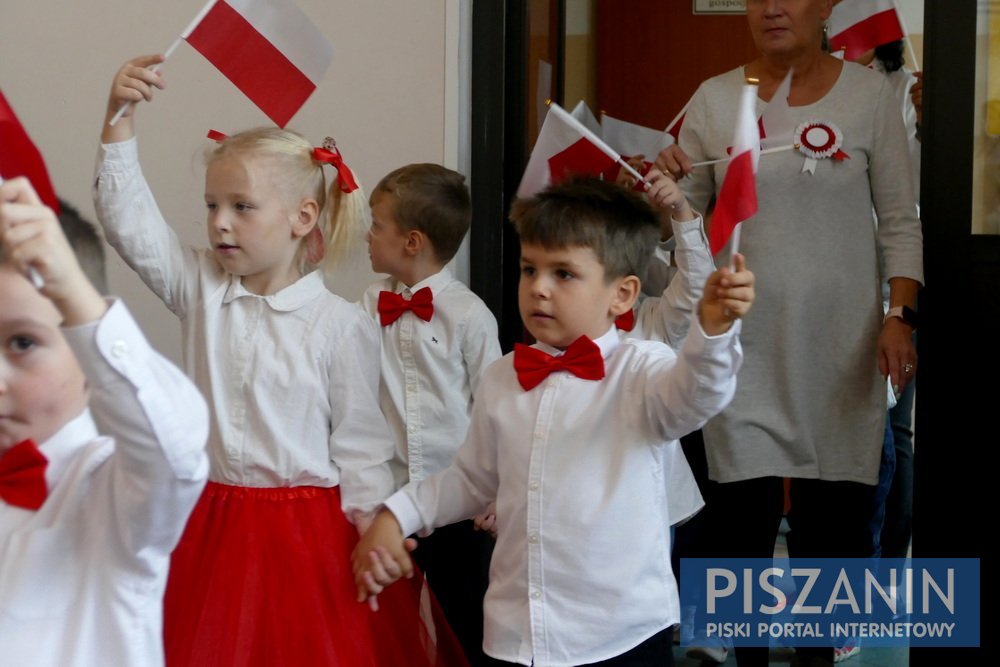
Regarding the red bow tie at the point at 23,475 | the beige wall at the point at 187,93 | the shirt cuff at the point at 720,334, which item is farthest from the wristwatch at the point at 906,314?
the red bow tie at the point at 23,475

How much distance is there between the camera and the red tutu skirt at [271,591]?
6.73ft

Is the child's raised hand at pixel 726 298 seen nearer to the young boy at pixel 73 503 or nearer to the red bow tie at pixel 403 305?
the young boy at pixel 73 503

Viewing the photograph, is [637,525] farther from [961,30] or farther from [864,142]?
[961,30]

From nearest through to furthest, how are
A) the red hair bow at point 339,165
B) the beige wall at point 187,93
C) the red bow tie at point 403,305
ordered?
the red hair bow at point 339,165 < the red bow tie at point 403,305 < the beige wall at point 187,93

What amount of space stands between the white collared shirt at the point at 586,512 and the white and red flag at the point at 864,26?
56.7 inches

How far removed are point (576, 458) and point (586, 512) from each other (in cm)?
9

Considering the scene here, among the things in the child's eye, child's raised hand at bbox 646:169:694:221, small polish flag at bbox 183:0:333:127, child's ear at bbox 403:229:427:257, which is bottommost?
the child's eye

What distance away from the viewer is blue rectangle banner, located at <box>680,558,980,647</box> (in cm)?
265

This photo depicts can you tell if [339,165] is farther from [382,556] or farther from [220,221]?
[382,556]

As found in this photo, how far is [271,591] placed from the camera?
2096mm

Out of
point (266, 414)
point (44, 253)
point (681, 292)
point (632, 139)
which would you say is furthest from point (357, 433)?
point (632, 139)

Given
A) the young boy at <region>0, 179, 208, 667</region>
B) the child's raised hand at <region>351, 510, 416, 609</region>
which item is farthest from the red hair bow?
the young boy at <region>0, 179, 208, 667</region>

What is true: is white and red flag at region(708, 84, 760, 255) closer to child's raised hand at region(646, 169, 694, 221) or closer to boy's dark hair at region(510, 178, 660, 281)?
boy's dark hair at region(510, 178, 660, 281)

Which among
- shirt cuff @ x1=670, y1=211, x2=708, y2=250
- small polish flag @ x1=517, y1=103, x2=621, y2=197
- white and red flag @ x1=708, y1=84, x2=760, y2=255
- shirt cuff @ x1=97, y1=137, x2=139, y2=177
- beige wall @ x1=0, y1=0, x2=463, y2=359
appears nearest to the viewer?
white and red flag @ x1=708, y1=84, x2=760, y2=255
